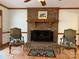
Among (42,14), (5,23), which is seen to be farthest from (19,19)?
(42,14)

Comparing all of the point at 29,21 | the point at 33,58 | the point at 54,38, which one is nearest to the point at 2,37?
the point at 29,21

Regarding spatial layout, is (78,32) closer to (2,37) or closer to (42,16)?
(42,16)

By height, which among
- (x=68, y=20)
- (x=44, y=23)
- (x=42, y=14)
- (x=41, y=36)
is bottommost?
(x=41, y=36)

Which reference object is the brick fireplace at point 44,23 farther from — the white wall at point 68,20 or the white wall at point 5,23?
the white wall at point 5,23

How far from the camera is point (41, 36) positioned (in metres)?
9.39

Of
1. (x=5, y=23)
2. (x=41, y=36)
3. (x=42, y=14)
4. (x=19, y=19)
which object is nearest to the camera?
(x=5, y=23)

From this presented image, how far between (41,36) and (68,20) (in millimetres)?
1920

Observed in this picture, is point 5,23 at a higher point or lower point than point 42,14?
lower

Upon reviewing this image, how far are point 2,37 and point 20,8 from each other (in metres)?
2.19

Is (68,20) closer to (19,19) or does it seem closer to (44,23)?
(44,23)

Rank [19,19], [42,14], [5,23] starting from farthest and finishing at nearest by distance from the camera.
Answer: [19,19] < [42,14] < [5,23]

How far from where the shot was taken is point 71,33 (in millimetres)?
7555

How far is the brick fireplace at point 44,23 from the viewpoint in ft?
30.2

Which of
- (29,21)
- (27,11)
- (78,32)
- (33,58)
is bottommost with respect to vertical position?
(33,58)
